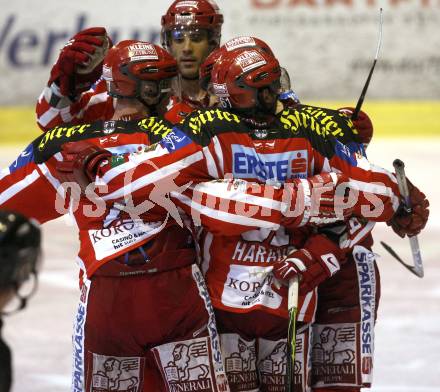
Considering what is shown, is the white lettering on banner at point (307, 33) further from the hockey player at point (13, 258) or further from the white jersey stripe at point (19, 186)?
the hockey player at point (13, 258)

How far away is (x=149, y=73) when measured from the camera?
315cm

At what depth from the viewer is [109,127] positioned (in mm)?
3061

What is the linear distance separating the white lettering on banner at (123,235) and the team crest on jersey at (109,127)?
26cm

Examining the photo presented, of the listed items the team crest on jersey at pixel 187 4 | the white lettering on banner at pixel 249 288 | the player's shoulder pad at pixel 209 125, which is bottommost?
the white lettering on banner at pixel 249 288

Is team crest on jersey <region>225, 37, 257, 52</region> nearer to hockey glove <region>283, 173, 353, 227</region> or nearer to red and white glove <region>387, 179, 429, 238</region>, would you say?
hockey glove <region>283, 173, 353, 227</region>

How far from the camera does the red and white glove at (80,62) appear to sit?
11.4ft

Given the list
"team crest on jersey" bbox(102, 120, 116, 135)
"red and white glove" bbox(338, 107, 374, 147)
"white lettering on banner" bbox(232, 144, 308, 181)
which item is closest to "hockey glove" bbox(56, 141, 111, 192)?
"team crest on jersey" bbox(102, 120, 116, 135)

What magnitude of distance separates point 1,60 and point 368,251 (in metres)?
6.54

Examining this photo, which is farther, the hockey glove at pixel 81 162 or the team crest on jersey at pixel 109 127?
the team crest on jersey at pixel 109 127

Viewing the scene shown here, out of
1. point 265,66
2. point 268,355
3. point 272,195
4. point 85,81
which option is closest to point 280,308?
point 268,355

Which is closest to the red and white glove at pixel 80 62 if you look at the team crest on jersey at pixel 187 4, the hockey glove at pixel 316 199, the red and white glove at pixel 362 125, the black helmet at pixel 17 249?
the team crest on jersey at pixel 187 4

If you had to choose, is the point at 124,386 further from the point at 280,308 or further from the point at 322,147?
the point at 322,147

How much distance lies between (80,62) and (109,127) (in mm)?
502

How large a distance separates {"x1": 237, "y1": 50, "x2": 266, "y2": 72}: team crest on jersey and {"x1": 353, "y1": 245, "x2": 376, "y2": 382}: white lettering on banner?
0.80 meters
